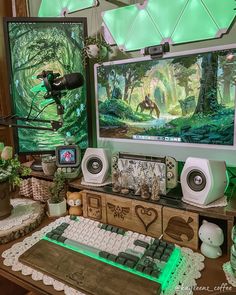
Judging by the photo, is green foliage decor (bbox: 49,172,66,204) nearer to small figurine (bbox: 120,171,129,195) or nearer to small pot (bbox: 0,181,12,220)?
small pot (bbox: 0,181,12,220)

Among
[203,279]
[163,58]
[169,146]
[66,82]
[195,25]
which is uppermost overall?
[195,25]

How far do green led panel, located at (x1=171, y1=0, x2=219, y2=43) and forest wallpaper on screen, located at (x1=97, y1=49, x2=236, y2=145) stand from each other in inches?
4.7

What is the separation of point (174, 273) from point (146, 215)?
270mm

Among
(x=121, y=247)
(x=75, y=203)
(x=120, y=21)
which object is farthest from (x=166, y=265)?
(x=120, y=21)

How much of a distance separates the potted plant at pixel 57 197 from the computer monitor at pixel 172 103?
35 cm

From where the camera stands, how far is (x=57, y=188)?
3.82ft

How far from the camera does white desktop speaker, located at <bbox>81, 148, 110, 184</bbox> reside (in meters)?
1.17

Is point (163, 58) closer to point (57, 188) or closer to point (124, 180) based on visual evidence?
point (124, 180)

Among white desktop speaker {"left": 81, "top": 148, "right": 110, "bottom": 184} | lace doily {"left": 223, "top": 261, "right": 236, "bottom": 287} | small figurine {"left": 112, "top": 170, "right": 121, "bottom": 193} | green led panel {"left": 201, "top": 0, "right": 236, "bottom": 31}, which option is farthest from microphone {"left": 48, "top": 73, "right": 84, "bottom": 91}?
lace doily {"left": 223, "top": 261, "right": 236, "bottom": 287}

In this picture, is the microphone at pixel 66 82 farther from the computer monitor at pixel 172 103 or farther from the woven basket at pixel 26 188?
Answer: the woven basket at pixel 26 188

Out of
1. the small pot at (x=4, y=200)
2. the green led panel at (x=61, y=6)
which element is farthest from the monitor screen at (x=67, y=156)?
the green led panel at (x=61, y=6)

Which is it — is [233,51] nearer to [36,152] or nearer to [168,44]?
[168,44]

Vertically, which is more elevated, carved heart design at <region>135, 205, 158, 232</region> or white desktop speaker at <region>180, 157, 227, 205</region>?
white desktop speaker at <region>180, 157, 227, 205</region>

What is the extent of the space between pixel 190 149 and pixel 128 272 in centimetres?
64
